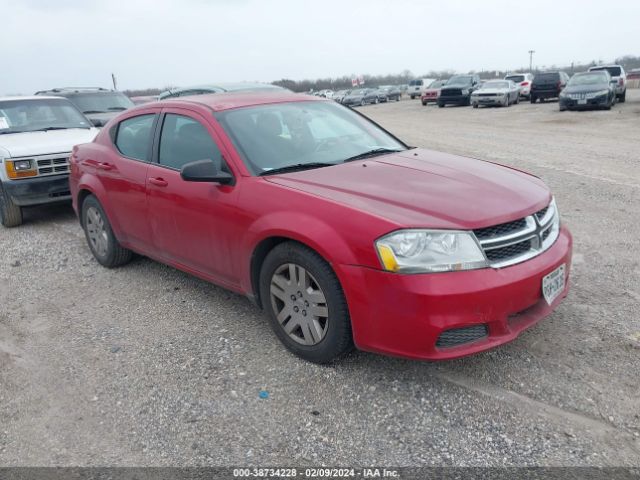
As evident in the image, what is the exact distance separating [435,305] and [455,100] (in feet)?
94.0

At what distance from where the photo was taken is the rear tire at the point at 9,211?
715 cm

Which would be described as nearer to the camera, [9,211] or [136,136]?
[136,136]

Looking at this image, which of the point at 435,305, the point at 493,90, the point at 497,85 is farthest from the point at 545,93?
the point at 435,305

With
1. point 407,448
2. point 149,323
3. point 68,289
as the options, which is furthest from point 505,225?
point 68,289

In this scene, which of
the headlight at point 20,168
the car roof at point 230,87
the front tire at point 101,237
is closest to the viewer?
the front tire at point 101,237

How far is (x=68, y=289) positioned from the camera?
198 inches

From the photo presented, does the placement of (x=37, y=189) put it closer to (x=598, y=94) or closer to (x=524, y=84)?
(x=598, y=94)

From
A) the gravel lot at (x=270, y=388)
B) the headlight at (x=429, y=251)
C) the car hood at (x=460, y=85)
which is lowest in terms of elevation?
the gravel lot at (x=270, y=388)

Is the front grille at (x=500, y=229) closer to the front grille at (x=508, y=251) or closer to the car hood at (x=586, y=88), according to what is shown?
the front grille at (x=508, y=251)

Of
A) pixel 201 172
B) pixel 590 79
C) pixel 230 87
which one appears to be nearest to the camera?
pixel 201 172

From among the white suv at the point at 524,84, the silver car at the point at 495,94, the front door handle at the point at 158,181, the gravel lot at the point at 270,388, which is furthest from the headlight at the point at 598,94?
the front door handle at the point at 158,181

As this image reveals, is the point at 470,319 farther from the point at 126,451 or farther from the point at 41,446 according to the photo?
the point at 41,446

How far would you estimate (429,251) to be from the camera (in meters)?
2.90

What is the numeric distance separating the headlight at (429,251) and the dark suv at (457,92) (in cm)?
2820
